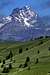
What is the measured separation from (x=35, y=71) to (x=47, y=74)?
9221 mm

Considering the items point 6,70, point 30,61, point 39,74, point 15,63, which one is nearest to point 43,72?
point 39,74

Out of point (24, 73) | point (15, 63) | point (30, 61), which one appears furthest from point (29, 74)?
point (15, 63)

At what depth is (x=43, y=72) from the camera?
346 ft

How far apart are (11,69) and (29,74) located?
37.1 m

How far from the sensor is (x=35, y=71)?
10881 centimetres

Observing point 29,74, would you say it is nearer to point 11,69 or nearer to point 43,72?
point 43,72

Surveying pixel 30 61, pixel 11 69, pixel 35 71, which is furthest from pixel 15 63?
pixel 35 71

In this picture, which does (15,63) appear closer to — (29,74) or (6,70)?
(6,70)

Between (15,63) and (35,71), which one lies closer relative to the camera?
(35,71)

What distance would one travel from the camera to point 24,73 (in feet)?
355

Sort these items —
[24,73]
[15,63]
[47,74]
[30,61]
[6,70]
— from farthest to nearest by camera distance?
1. [15,63]
2. [30,61]
3. [6,70]
4. [24,73]
5. [47,74]

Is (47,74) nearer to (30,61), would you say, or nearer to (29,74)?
(29,74)

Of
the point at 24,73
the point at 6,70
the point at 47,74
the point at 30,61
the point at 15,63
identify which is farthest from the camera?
the point at 15,63

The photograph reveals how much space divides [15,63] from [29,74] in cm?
6055
